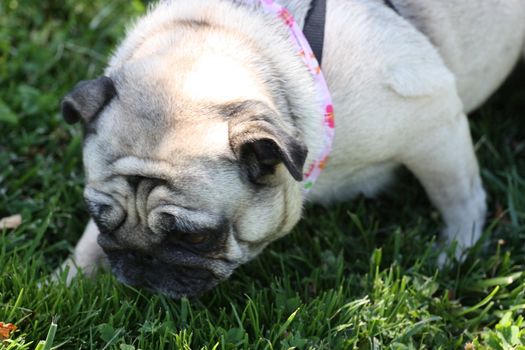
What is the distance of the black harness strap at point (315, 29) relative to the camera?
3.09 m

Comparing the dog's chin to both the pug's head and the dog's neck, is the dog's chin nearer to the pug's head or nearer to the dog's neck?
the pug's head

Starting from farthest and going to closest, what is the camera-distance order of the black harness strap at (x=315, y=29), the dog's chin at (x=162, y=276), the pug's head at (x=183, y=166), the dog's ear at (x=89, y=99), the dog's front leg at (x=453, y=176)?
the dog's front leg at (x=453, y=176), the black harness strap at (x=315, y=29), the dog's chin at (x=162, y=276), the dog's ear at (x=89, y=99), the pug's head at (x=183, y=166)

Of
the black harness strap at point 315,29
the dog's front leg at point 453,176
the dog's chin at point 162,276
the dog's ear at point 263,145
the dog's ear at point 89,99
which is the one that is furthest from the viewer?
the dog's front leg at point 453,176

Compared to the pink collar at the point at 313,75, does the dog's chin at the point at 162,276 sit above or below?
below

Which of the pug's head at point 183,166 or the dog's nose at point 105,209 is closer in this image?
the pug's head at point 183,166

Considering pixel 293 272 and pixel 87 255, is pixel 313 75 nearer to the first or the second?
pixel 293 272

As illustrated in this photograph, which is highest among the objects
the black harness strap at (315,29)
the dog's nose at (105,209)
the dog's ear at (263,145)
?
the black harness strap at (315,29)

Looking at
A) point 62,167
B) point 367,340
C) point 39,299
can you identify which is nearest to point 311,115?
point 367,340

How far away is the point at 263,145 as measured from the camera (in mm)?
2662

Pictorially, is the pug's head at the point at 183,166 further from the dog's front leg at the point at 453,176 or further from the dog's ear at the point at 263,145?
the dog's front leg at the point at 453,176

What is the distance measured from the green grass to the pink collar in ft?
1.78

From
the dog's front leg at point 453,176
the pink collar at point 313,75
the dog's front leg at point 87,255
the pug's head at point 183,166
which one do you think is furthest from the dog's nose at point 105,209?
the dog's front leg at point 453,176

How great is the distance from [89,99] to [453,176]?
175 centimetres

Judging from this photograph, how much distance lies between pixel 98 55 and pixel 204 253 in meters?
2.19
